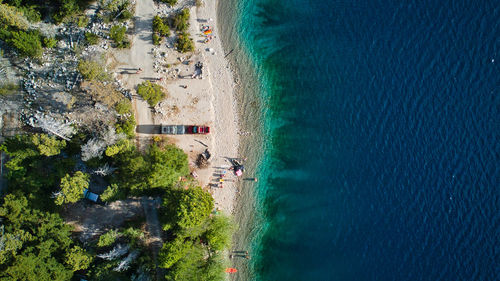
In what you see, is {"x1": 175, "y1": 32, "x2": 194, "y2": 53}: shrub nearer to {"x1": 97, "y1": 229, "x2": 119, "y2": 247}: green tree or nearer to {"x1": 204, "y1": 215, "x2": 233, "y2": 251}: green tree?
{"x1": 204, "y1": 215, "x2": 233, "y2": 251}: green tree

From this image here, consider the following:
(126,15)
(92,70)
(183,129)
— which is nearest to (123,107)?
(92,70)

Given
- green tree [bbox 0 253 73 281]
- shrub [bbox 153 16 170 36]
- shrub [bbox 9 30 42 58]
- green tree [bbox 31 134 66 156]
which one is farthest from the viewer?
shrub [bbox 153 16 170 36]

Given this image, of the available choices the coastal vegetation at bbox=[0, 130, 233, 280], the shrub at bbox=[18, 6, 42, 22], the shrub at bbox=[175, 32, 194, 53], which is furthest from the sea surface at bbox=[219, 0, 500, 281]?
the shrub at bbox=[18, 6, 42, 22]

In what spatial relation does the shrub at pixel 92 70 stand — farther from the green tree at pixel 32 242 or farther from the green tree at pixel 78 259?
the green tree at pixel 78 259

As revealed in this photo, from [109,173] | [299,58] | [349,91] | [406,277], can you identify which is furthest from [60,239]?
[406,277]

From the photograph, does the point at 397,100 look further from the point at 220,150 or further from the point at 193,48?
the point at 193,48
